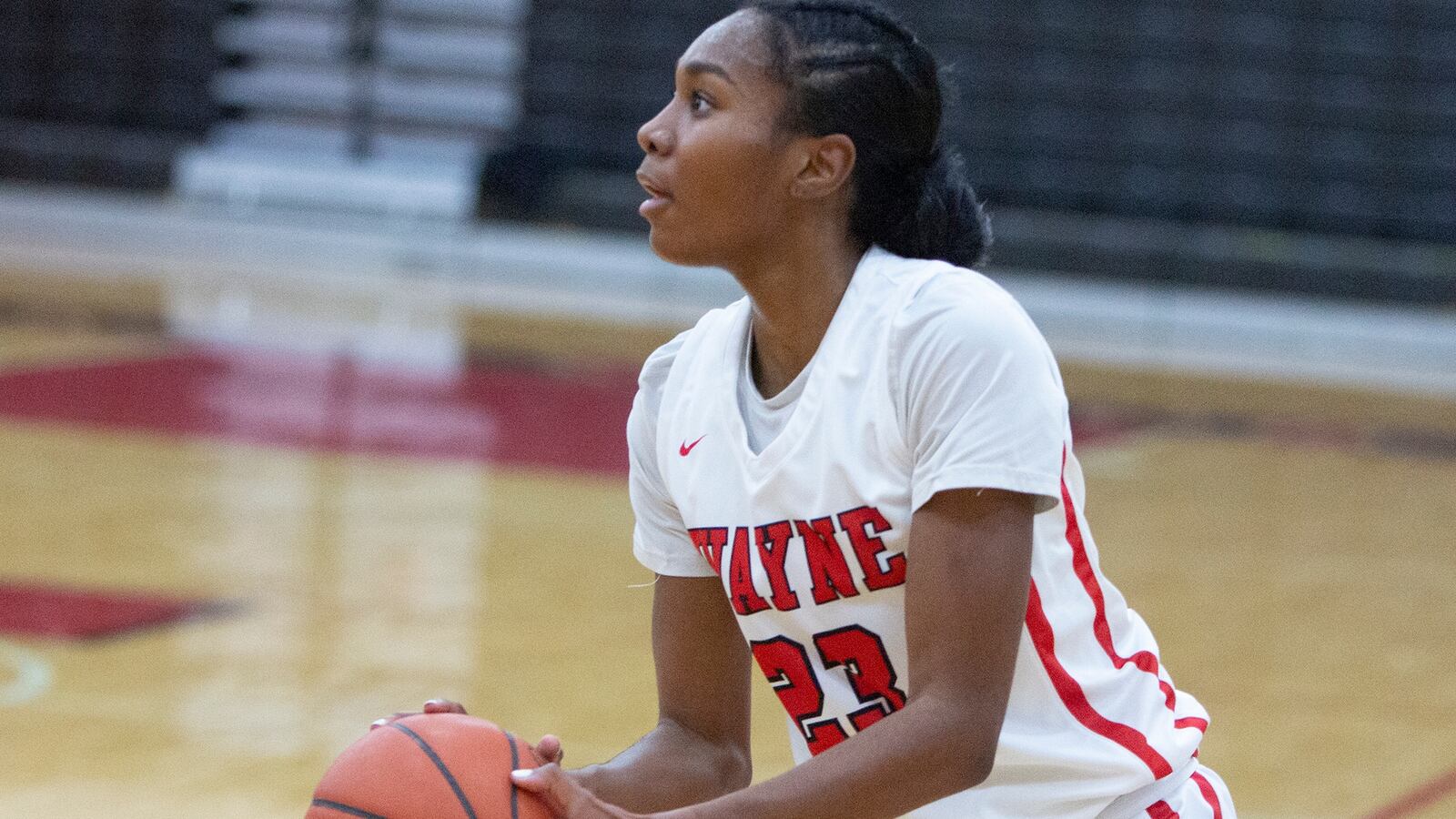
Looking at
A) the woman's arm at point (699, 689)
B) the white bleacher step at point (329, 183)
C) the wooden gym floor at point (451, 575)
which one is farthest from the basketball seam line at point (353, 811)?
the white bleacher step at point (329, 183)

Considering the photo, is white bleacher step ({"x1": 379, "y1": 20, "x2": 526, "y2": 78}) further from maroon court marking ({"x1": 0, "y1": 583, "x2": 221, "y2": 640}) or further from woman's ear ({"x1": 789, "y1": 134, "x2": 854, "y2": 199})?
woman's ear ({"x1": 789, "y1": 134, "x2": 854, "y2": 199})

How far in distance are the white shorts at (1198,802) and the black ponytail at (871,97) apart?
54cm

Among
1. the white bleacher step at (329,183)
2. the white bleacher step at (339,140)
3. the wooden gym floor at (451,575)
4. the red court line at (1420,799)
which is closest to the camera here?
the red court line at (1420,799)

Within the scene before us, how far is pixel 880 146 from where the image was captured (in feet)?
6.05

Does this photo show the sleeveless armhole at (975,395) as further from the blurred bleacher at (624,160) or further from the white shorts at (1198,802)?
the blurred bleacher at (624,160)

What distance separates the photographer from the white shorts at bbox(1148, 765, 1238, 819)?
1910mm

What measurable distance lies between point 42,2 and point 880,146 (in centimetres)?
1368

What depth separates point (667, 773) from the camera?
6.63ft

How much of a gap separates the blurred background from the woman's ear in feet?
1.04

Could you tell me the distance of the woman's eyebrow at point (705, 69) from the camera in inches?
71.9

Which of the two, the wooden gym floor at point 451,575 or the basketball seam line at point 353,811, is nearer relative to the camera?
the basketball seam line at point 353,811

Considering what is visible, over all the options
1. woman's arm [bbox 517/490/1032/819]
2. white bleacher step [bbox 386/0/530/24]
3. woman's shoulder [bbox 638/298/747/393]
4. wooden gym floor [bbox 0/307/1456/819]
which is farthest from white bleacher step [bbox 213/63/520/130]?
woman's arm [bbox 517/490/1032/819]

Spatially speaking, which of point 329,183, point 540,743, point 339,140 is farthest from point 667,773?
point 339,140

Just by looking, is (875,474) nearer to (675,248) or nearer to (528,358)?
(675,248)
